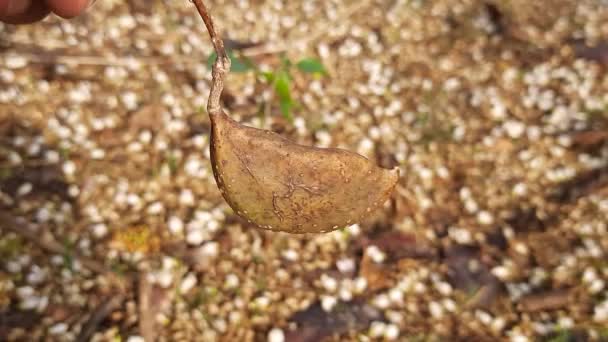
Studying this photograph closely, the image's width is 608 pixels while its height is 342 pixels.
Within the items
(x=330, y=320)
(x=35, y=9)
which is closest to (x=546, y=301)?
(x=330, y=320)

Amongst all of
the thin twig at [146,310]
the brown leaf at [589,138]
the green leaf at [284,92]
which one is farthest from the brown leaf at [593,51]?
the thin twig at [146,310]

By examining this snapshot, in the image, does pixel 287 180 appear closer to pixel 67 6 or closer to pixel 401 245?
pixel 67 6

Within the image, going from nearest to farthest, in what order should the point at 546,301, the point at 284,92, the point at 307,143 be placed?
the point at 546,301, the point at 284,92, the point at 307,143

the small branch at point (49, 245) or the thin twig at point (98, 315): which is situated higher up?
the small branch at point (49, 245)

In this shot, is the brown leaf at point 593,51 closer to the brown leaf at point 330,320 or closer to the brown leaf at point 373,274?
the brown leaf at point 373,274

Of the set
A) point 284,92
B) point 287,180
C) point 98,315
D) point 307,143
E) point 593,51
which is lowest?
point 98,315

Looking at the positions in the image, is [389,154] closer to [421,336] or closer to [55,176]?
[421,336]

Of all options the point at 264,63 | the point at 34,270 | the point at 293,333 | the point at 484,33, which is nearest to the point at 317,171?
the point at 293,333
